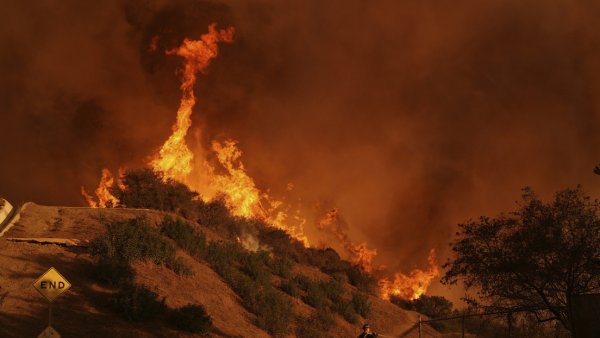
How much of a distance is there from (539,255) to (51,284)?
13646mm

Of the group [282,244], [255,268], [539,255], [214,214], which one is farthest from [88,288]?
[282,244]

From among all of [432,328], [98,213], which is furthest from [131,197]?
[432,328]

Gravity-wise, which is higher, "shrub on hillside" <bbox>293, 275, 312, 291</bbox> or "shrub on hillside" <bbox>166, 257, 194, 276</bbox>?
"shrub on hillside" <bbox>293, 275, 312, 291</bbox>

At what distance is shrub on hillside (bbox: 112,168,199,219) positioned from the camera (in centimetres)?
3447

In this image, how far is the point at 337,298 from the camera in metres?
30.3

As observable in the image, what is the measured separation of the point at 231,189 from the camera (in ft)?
137

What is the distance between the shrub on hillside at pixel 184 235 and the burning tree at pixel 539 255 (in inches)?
484

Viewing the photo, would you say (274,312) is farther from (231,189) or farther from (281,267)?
(231,189)

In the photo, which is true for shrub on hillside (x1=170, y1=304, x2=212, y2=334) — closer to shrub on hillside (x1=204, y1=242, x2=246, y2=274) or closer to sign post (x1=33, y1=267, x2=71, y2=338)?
sign post (x1=33, y1=267, x2=71, y2=338)

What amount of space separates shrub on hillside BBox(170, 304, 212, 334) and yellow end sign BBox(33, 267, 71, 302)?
213 inches

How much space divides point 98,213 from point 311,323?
36.4 feet

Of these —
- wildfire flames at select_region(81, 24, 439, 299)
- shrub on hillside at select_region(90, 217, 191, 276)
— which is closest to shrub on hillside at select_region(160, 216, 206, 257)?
shrub on hillside at select_region(90, 217, 191, 276)

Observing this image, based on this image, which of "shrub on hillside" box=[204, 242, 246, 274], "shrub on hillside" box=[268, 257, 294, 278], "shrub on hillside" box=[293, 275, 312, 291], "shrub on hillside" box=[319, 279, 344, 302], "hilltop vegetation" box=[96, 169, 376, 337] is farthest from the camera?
"shrub on hillside" box=[319, 279, 344, 302]

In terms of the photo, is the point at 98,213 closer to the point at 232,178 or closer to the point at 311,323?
the point at 311,323
